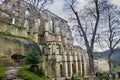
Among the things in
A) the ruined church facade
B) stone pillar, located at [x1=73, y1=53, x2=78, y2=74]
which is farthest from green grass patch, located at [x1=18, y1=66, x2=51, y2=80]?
stone pillar, located at [x1=73, y1=53, x2=78, y2=74]

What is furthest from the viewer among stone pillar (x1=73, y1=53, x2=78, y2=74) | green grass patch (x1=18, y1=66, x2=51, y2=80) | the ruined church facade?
stone pillar (x1=73, y1=53, x2=78, y2=74)

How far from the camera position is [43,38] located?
159 ft

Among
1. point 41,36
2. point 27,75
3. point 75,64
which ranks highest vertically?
point 41,36

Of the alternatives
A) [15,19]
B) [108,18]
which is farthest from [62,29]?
[108,18]

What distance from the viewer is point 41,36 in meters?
49.0

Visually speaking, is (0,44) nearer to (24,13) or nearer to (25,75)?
(25,75)

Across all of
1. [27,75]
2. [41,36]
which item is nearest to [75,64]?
[41,36]

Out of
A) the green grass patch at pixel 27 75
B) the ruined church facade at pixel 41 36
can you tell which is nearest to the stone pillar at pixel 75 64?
the ruined church facade at pixel 41 36

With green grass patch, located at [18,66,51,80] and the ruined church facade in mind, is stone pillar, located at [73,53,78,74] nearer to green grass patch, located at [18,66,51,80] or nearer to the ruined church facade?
the ruined church facade

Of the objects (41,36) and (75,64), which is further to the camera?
(75,64)

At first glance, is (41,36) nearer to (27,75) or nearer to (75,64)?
(75,64)

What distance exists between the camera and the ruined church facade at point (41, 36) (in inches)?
787

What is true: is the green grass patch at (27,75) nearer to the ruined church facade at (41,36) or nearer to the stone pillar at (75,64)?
the ruined church facade at (41,36)

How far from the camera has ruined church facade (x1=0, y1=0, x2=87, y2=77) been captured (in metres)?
20.0
